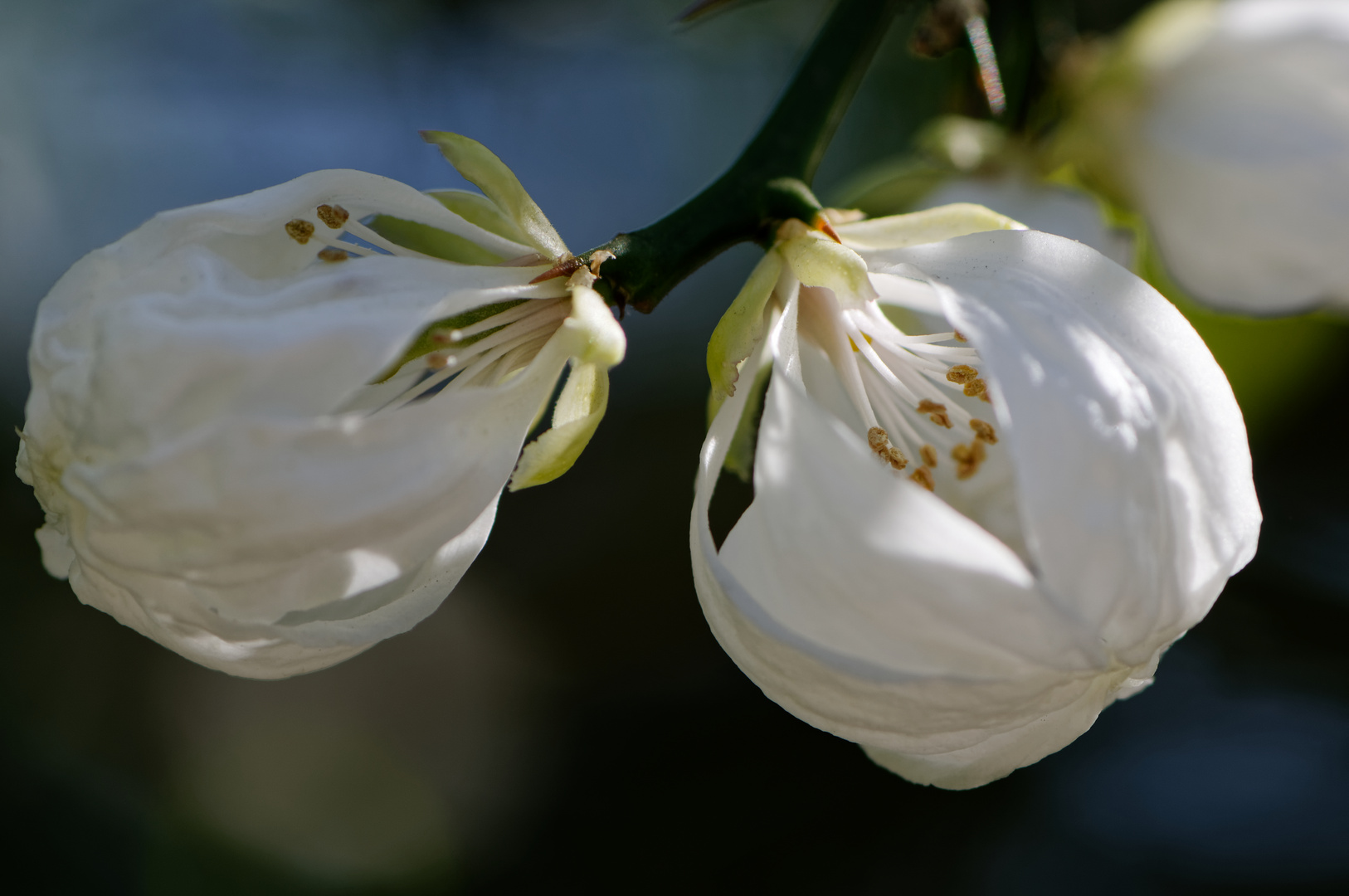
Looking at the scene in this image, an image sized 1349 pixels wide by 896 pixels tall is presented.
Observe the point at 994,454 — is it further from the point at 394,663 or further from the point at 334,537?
the point at 394,663

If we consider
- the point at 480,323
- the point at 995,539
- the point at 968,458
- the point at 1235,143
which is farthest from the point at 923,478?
the point at 1235,143

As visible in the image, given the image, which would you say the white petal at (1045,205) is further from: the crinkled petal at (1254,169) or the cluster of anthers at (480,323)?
the cluster of anthers at (480,323)

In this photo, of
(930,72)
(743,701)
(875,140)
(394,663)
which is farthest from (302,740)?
(930,72)

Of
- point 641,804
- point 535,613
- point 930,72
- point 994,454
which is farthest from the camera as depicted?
point 930,72

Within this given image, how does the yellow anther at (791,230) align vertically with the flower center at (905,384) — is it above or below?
above

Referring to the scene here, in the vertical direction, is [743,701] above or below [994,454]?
below

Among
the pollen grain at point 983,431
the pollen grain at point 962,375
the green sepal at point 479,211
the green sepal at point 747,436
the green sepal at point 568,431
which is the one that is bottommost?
the pollen grain at point 983,431

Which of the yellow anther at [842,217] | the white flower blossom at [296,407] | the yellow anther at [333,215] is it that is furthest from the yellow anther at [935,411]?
the yellow anther at [333,215]

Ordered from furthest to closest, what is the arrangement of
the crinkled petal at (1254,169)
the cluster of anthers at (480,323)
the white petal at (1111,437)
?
the crinkled petal at (1254,169) → the cluster of anthers at (480,323) → the white petal at (1111,437)
